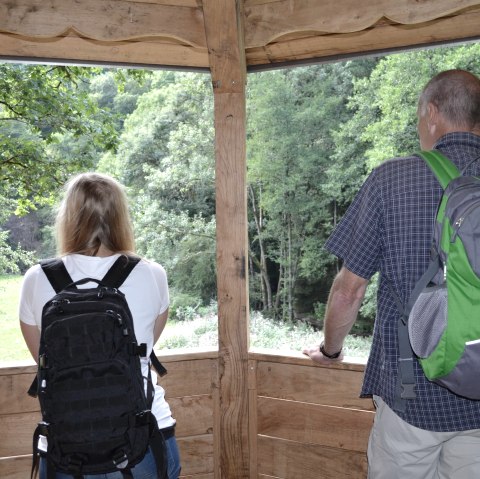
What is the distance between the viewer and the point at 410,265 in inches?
61.7

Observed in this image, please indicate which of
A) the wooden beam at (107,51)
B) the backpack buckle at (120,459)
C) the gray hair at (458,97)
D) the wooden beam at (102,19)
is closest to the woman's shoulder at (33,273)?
the backpack buckle at (120,459)

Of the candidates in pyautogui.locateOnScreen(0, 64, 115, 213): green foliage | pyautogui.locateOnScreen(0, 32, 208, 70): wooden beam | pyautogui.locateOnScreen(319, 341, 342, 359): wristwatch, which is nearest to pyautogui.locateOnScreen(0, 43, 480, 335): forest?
pyautogui.locateOnScreen(0, 64, 115, 213): green foliage

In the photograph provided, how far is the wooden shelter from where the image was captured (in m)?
2.50

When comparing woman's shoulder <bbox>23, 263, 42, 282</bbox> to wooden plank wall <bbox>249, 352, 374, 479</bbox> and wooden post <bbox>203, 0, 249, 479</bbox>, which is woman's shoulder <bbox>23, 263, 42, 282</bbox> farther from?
wooden plank wall <bbox>249, 352, 374, 479</bbox>

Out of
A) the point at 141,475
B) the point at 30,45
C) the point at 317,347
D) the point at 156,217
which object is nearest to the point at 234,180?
the point at 317,347

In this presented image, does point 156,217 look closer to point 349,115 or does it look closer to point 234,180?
point 349,115

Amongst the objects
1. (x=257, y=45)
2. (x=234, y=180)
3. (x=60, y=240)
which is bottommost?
(x=60, y=240)

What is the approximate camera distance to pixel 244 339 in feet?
9.14

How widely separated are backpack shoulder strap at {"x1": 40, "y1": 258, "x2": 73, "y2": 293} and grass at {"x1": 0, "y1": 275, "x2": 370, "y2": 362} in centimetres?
753

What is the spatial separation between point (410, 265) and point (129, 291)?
75cm

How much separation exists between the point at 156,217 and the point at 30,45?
7.42 m

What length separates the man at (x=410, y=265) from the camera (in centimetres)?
154

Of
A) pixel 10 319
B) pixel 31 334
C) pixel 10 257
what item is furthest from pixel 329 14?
pixel 10 319

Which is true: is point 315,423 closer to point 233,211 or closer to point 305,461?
point 305,461
